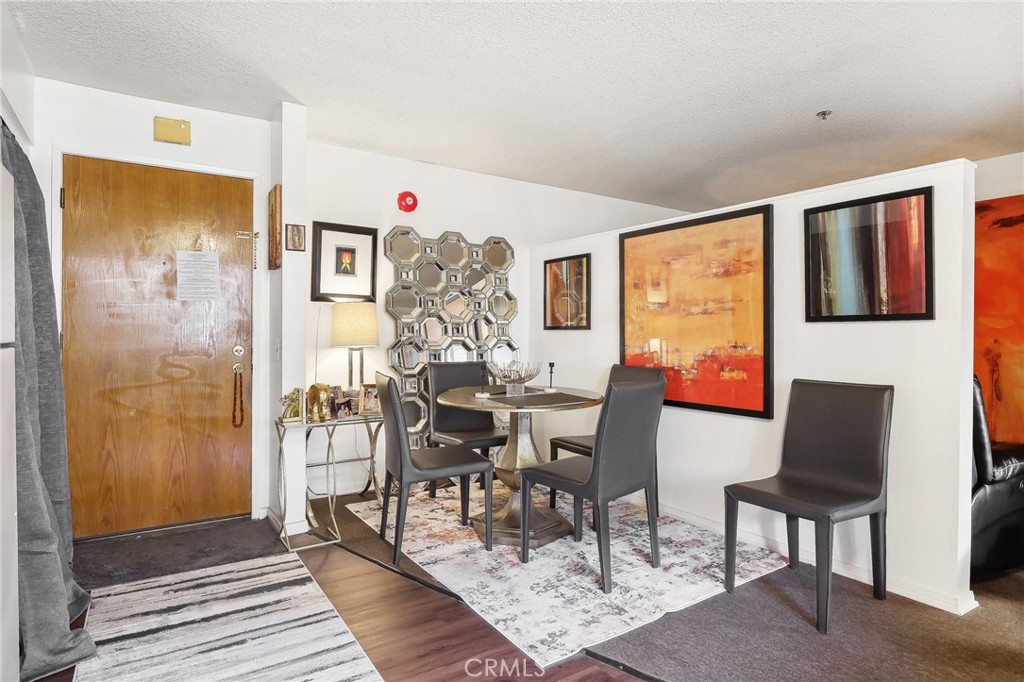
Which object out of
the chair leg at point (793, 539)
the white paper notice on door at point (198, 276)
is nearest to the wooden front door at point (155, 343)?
the white paper notice on door at point (198, 276)

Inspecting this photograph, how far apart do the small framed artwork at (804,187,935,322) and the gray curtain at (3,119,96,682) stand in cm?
342

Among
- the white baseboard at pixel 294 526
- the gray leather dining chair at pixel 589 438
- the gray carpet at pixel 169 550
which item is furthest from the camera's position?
the gray leather dining chair at pixel 589 438

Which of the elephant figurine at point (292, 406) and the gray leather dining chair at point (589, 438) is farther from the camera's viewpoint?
the gray leather dining chair at point (589, 438)

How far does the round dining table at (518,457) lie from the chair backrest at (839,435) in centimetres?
100

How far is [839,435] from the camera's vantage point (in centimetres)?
256

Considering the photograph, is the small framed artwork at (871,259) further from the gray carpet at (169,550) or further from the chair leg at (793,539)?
Answer: the gray carpet at (169,550)

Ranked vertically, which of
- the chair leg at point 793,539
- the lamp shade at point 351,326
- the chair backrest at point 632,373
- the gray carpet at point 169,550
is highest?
the lamp shade at point 351,326

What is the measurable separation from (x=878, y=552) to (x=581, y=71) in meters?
2.67

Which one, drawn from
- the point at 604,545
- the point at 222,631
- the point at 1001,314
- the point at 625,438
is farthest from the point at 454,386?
the point at 1001,314

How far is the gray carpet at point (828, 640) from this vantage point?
1.95 meters

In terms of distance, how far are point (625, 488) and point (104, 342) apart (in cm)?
299

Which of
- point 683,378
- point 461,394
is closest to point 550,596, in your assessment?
point 461,394

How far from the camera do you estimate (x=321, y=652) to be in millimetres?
2070

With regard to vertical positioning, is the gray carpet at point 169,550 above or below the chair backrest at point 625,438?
below
